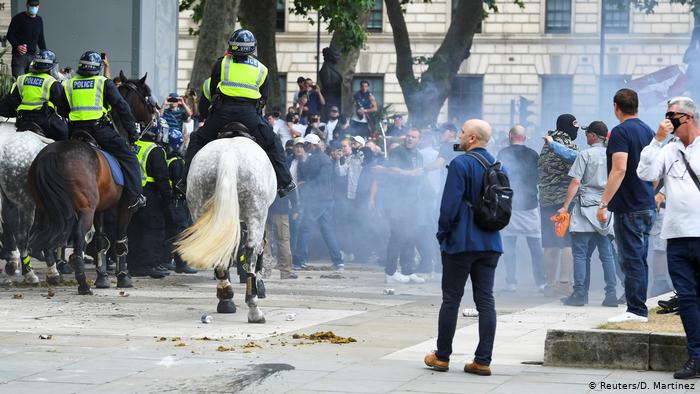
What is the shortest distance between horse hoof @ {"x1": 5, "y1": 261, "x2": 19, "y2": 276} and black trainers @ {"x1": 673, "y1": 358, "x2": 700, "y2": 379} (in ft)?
29.2

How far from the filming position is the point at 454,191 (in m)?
9.73

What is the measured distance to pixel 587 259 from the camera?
15.2 meters

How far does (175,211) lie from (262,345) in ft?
24.0

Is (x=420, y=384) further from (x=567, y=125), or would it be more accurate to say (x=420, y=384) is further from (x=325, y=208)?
(x=325, y=208)

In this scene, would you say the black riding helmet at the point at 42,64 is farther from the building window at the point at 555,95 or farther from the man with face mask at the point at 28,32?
the building window at the point at 555,95

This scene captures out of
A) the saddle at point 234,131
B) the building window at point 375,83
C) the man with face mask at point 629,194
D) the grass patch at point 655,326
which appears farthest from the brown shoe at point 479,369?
the building window at point 375,83

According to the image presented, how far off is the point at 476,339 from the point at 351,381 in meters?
2.47

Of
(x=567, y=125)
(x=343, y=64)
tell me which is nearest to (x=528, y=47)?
(x=343, y=64)

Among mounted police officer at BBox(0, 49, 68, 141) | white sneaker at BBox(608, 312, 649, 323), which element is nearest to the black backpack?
white sneaker at BBox(608, 312, 649, 323)

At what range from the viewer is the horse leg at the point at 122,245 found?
15.7m

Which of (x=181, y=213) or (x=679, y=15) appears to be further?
(x=679, y=15)

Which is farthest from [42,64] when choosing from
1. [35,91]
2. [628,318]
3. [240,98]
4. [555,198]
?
Answer: [628,318]

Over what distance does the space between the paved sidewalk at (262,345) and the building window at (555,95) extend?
1360 inches

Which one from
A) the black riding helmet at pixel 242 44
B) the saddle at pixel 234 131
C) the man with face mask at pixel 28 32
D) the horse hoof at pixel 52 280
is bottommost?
the horse hoof at pixel 52 280
